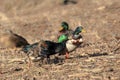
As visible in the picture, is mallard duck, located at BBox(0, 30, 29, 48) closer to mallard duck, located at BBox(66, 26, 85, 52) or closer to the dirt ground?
the dirt ground

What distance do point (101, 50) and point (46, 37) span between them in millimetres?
5653

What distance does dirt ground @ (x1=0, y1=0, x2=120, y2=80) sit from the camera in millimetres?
11508

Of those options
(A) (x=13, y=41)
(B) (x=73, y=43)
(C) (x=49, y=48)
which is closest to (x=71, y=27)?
(A) (x=13, y=41)

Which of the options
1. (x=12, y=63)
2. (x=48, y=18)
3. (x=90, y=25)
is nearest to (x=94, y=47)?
(x=12, y=63)

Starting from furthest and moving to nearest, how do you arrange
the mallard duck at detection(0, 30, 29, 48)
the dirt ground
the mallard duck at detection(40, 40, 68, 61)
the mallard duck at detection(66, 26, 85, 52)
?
1. the mallard duck at detection(0, 30, 29, 48)
2. the mallard duck at detection(66, 26, 85, 52)
3. the mallard duck at detection(40, 40, 68, 61)
4. the dirt ground

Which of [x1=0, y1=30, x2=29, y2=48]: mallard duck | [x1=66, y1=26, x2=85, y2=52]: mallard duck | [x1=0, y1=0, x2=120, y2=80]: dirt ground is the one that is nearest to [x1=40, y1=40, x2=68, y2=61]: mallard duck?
Result: [x1=66, y1=26, x2=85, y2=52]: mallard duck

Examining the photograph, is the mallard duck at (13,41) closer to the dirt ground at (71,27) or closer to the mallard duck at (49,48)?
the dirt ground at (71,27)

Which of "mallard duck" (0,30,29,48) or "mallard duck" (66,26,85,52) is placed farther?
"mallard duck" (0,30,29,48)

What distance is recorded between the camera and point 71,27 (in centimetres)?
2158

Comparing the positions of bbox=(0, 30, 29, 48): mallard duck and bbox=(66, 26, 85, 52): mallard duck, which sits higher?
bbox=(0, 30, 29, 48): mallard duck

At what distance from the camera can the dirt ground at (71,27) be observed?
453 inches

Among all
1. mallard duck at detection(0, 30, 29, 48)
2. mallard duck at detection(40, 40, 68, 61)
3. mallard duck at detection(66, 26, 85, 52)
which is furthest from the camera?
mallard duck at detection(0, 30, 29, 48)

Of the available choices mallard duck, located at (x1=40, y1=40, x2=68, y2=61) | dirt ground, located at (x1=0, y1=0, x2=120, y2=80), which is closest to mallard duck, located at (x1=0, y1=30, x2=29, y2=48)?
dirt ground, located at (x1=0, y1=0, x2=120, y2=80)

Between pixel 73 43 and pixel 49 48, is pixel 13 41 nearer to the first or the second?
pixel 73 43
